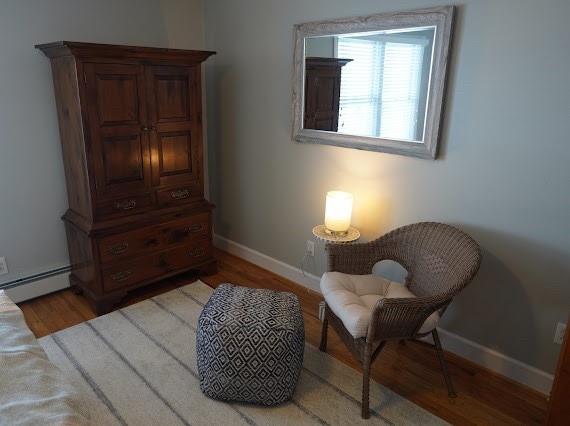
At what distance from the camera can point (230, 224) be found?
3.70 meters

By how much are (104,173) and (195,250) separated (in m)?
0.88

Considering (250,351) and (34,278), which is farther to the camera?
(34,278)

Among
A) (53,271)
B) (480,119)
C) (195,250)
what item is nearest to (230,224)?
(195,250)

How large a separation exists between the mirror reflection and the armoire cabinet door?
800 millimetres

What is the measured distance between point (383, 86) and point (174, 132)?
1393 mm

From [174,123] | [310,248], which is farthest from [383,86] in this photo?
[174,123]

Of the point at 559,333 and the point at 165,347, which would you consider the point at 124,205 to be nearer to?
the point at 165,347

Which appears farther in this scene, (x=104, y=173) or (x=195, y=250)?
(x=195, y=250)

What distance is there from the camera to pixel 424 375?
2.21 metres

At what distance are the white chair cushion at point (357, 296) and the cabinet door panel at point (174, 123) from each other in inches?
52.9

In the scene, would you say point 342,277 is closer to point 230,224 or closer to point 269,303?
point 269,303

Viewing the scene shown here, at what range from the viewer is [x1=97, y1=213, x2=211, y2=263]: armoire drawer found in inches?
104

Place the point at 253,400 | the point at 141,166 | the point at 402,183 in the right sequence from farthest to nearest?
the point at 141,166 < the point at 402,183 < the point at 253,400

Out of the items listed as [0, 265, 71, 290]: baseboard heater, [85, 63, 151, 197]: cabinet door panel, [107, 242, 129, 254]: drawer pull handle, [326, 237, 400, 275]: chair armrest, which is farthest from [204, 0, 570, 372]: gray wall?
[0, 265, 71, 290]: baseboard heater
